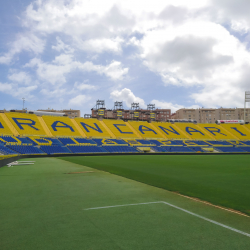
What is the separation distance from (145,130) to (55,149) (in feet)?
102

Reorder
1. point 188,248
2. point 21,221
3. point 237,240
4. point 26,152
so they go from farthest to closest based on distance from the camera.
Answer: point 26,152, point 21,221, point 237,240, point 188,248

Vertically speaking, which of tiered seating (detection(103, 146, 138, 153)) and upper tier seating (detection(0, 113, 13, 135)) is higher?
upper tier seating (detection(0, 113, 13, 135))

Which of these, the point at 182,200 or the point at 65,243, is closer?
the point at 65,243

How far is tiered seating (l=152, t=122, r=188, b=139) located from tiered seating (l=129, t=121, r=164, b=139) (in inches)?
95.3

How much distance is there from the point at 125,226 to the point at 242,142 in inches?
2754

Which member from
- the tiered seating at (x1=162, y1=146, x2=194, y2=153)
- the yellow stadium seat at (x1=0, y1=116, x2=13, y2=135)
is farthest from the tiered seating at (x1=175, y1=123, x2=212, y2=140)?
the yellow stadium seat at (x1=0, y1=116, x2=13, y2=135)

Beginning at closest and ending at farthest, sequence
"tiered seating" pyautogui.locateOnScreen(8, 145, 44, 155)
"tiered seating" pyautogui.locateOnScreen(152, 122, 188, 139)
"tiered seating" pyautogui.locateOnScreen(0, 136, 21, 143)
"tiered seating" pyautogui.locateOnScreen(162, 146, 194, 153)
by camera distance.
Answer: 1. "tiered seating" pyautogui.locateOnScreen(8, 145, 44, 155)
2. "tiered seating" pyautogui.locateOnScreen(0, 136, 21, 143)
3. "tiered seating" pyautogui.locateOnScreen(162, 146, 194, 153)
4. "tiered seating" pyautogui.locateOnScreen(152, 122, 188, 139)

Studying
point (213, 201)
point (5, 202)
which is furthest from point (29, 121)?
point (213, 201)

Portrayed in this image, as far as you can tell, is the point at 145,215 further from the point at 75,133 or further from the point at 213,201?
the point at 75,133

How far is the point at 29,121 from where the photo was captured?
53.1 m

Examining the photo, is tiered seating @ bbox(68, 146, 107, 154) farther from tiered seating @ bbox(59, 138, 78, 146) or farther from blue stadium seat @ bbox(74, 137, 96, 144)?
blue stadium seat @ bbox(74, 137, 96, 144)

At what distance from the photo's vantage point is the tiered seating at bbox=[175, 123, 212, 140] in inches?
2606

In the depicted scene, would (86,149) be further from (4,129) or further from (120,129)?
(120,129)

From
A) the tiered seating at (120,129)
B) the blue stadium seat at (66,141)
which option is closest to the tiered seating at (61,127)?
A: the blue stadium seat at (66,141)
